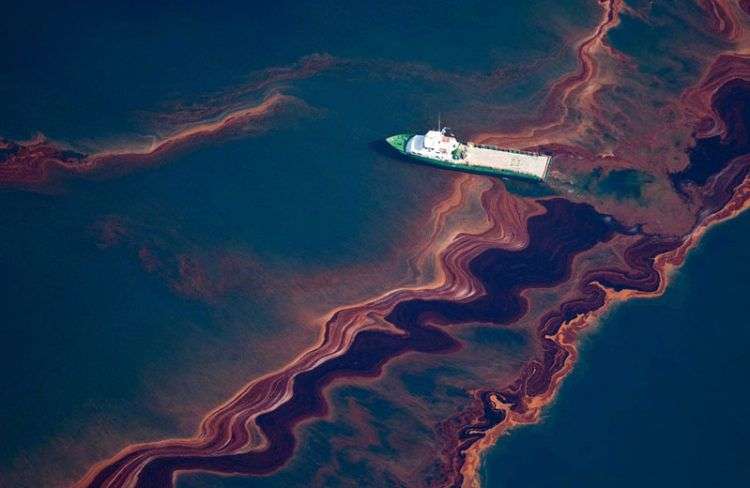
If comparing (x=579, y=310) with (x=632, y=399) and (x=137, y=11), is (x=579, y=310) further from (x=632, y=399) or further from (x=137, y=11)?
(x=137, y=11)

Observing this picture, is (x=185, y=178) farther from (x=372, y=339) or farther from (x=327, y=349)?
(x=372, y=339)

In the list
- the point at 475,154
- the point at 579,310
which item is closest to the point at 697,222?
the point at 579,310

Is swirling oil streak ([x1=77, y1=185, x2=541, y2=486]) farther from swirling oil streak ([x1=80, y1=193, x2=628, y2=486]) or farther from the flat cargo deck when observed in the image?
the flat cargo deck

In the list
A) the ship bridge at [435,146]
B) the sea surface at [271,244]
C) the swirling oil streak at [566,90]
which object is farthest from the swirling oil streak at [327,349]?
the ship bridge at [435,146]

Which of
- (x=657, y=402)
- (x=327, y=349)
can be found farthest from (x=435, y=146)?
(x=657, y=402)

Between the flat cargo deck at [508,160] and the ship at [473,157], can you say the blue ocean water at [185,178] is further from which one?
the flat cargo deck at [508,160]

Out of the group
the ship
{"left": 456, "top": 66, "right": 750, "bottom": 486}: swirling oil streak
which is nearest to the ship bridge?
the ship
